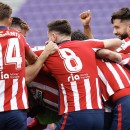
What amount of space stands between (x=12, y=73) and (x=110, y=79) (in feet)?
3.18

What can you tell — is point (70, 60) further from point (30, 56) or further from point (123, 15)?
point (123, 15)

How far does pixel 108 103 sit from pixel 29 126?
3.53 ft

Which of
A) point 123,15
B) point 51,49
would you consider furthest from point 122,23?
point 51,49

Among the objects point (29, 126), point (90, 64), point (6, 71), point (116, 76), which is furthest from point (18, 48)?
point (29, 126)

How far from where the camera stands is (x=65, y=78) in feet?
14.4

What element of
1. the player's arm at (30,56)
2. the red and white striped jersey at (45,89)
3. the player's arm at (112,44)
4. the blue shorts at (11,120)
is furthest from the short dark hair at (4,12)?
the player's arm at (112,44)

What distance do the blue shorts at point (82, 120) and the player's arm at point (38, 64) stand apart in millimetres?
450

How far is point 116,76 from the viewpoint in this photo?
463 cm

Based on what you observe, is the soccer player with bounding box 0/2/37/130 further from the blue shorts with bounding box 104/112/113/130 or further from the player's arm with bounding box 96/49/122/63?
the blue shorts with bounding box 104/112/113/130

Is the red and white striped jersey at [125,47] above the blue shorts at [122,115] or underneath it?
above

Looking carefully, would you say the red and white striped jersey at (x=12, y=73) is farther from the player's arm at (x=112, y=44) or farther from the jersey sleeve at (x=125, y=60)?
the jersey sleeve at (x=125, y=60)

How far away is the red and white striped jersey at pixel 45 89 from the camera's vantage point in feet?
15.3

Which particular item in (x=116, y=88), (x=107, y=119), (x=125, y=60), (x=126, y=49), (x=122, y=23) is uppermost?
(x=122, y=23)

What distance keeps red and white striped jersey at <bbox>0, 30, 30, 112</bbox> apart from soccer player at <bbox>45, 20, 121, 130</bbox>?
35 cm
